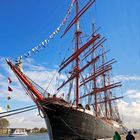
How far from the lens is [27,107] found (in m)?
25.7

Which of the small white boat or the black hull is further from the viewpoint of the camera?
the small white boat

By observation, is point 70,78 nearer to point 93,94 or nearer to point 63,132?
point 63,132

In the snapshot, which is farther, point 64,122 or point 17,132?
point 17,132

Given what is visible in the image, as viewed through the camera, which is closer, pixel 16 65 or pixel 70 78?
pixel 16 65

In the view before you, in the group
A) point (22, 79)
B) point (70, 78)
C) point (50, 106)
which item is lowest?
point (50, 106)

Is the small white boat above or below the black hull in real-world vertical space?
above

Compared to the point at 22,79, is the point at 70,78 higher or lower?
higher

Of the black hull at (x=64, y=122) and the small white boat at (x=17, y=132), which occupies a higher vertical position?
the small white boat at (x=17, y=132)

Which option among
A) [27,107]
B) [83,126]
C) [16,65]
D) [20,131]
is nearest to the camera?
[27,107]

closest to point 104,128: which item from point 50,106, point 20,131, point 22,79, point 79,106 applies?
point 79,106

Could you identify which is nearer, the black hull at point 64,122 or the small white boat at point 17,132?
the black hull at point 64,122

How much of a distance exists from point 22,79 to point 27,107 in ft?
19.1

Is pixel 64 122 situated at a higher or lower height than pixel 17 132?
lower

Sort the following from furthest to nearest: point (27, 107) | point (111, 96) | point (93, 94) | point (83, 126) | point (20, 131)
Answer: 1. point (20, 131)
2. point (111, 96)
3. point (93, 94)
4. point (83, 126)
5. point (27, 107)
